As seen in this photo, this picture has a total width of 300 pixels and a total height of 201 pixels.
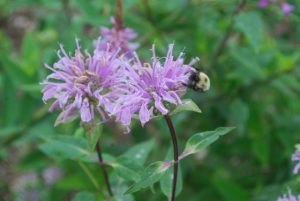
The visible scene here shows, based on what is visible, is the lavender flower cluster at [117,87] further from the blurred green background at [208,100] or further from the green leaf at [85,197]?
the blurred green background at [208,100]

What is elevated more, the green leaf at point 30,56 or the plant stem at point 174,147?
the green leaf at point 30,56

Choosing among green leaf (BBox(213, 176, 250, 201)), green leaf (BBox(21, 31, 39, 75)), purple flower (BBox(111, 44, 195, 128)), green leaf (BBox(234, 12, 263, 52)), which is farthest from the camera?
green leaf (BBox(21, 31, 39, 75))

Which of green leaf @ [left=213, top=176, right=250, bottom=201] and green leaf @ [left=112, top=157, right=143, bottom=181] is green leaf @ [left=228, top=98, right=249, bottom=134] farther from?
green leaf @ [left=112, top=157, right=143, bottom=181]

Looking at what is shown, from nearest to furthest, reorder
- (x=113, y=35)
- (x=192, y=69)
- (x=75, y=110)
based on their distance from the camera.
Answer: (x=192, y=69) < (x=75, y=110) < (x=113, y=35)

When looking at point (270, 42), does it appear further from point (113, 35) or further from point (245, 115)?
point (113, 35)

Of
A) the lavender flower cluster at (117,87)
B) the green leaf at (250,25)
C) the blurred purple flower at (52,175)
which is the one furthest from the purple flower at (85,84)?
the blurred purple flower at (52,175)

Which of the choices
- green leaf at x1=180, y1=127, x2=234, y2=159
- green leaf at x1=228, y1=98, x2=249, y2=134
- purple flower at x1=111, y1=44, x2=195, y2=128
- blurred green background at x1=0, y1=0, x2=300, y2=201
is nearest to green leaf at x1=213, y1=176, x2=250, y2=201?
blurred green background at x1=0, y1=0, x2=300, y2=201

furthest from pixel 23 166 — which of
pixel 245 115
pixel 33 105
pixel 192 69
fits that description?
pixel 192 69
